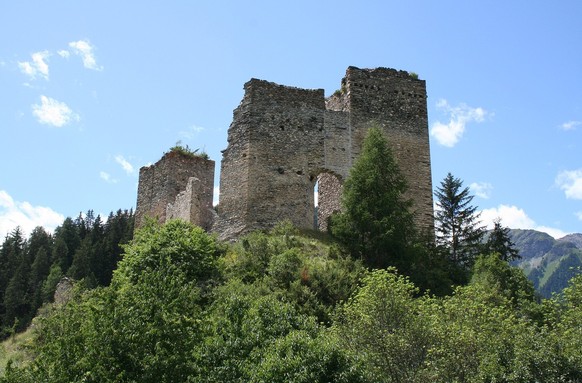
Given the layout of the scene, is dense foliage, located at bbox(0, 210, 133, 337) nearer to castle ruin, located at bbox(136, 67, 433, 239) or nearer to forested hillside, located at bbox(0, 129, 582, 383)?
castle ruin, located at bbox(136, 67, 433, 239)

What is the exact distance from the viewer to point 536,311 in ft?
77.5

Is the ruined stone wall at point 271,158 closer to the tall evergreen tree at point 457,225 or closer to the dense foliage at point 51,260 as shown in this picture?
the tall evergreen tree at point 457,225

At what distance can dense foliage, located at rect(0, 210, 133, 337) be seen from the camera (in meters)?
56.2

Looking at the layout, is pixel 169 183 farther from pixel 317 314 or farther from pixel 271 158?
pixel 317 314

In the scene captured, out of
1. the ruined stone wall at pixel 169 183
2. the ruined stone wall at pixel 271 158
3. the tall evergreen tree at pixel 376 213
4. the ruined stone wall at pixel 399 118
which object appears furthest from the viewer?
the ruined stone wall at pixel 169 183

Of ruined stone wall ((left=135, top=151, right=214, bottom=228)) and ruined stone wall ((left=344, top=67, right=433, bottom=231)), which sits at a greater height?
ruined stone wall ((left=344, top=67, right=433, bottom=231))

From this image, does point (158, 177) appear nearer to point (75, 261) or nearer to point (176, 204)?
point (176, 204)

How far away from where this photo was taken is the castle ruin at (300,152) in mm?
28297

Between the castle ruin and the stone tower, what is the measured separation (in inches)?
1.7

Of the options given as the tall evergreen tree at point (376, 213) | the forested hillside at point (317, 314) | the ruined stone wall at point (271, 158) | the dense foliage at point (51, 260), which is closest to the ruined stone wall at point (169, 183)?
the ruined stone wall at point (271, 158)

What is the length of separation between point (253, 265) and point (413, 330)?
7814 millimetres

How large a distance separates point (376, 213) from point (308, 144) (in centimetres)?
499

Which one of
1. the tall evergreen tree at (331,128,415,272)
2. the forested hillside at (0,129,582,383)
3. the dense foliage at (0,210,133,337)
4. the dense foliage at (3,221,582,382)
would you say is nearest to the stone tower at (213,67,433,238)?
the forested hillside at (0,129,582,383)

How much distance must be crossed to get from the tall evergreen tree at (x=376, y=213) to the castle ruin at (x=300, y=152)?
7.26 ft
